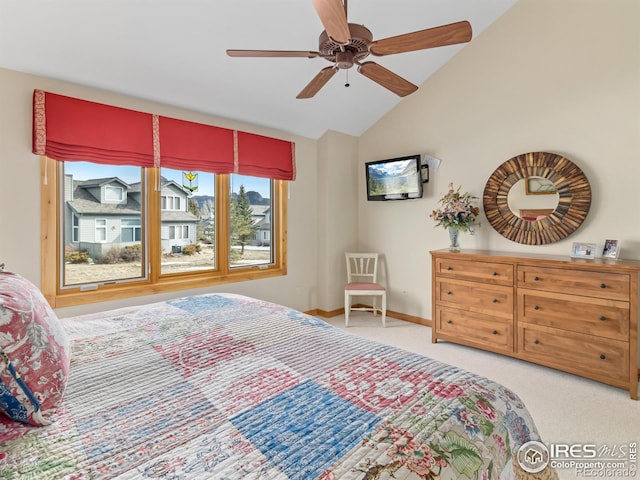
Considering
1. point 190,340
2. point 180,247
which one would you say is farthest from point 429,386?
point 180,247

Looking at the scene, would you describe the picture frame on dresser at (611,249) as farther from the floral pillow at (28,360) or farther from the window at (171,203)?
the window at (171,203)

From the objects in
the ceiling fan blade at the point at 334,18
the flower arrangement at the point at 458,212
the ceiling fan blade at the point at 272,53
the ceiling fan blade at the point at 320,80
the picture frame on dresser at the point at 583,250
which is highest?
the ceiling fan blade at the point at 272,53

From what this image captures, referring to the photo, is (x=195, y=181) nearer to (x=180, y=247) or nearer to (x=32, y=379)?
(x=180, y=247)

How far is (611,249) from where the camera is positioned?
274 centimetres

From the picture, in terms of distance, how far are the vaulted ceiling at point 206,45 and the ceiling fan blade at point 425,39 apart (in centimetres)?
118

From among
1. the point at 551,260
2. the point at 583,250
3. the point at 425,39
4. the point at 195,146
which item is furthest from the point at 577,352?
the point at 195,146

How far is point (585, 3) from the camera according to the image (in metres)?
2.95

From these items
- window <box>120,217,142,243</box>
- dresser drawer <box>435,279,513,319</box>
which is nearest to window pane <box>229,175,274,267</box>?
window <box>120,217,142,243</box>

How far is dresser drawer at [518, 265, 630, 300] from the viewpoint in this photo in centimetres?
246

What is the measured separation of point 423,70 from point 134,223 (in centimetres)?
346

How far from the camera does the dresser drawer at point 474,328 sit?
3.05 m

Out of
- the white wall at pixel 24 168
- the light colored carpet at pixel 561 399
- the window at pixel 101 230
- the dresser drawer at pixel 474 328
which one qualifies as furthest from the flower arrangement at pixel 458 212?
the window at pixel 101 230

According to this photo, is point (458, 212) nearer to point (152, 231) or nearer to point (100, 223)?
point (152, 231)

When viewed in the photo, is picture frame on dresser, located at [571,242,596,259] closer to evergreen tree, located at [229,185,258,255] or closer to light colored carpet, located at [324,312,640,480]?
light colored carpet, located at [324,312,640,480]
